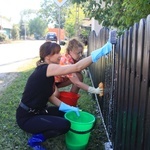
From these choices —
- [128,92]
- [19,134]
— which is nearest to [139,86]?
[128,92]

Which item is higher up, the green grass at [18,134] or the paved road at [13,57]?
the green grass at [18,134]

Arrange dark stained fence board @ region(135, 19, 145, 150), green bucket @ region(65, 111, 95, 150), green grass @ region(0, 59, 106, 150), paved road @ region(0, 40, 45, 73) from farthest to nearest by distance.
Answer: paved road @ region(0, 40, 45, 73) < green grass @ region(0, 59, 106, 150) < green bucket @ region(65, 111, 95, 150) < dark stained fence board @ region(135, 19, 145, 150)

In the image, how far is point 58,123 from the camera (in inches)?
123

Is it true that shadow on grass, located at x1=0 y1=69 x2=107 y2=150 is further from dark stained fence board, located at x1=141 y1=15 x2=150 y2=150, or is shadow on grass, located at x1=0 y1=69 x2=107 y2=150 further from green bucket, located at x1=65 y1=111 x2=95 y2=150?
dark stained fence board, located at x1=141 y1=15 x2=150 y2=150

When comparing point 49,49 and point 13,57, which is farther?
point 13,57

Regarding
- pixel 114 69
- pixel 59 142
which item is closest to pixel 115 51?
pixel 114 69

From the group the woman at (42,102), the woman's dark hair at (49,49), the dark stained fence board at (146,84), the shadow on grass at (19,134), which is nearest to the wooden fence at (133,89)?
the dark stained fence board at (146,84)

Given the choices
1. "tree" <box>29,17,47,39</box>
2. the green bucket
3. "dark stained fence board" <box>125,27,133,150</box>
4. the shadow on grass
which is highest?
"tree" <box>29,17,47,39</box>

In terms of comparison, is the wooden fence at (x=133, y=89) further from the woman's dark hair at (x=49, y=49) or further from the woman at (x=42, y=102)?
the woman's dark hair at (x=49, y=49)

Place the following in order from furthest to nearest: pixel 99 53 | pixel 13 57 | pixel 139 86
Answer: pixel 13 57 → pixel 99 53 → pixel 139 86

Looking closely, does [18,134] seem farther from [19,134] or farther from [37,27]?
[37,27]

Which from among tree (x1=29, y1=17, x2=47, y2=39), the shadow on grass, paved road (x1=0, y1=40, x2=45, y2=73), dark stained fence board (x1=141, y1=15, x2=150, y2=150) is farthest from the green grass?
tree (x1=29, y1=17, x2=47, y2=39)

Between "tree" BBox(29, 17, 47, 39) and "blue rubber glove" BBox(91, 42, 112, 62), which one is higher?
"tree" BBox(29, 17, 47, 39)

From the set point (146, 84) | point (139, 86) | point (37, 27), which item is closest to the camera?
point (146, 84)
